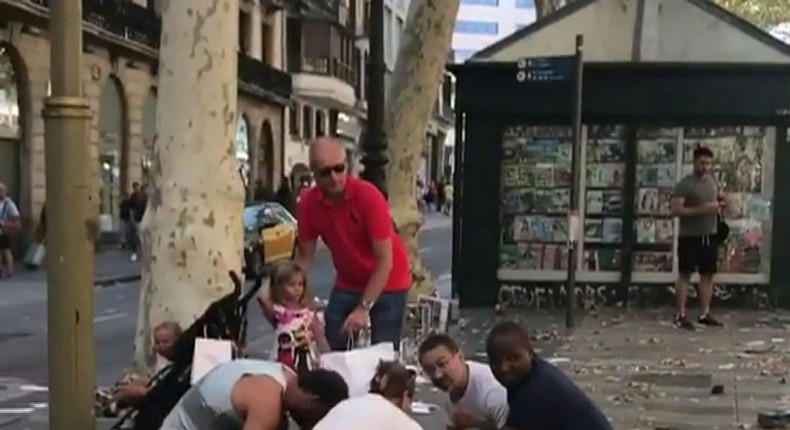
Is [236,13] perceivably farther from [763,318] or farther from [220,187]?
[763,318]

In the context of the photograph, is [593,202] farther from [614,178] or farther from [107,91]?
[107,91]

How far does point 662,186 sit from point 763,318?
193 centimetres

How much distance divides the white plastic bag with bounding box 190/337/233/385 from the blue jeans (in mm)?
1462

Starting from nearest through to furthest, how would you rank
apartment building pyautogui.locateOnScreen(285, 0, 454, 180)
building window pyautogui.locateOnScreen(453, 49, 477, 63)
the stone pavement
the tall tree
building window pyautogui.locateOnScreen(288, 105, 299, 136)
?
the stone pavement
building window pyautogui.locateOnScreen(453, 49, 477, 63)
the tall tree
apartment building pyautogui.locateOnScreen(285, 0, 454, 180)
building window pyautogui.locateOnScreen(288, 105, 299, 136)

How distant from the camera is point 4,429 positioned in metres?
8.76

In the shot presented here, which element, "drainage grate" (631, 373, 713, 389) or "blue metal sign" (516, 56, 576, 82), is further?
"blue metal sign" (516, 56, 576, 82)

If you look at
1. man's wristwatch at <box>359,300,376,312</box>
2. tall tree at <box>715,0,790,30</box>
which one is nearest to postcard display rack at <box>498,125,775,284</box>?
man's wristwatch at <box>359,300,376,312</box>

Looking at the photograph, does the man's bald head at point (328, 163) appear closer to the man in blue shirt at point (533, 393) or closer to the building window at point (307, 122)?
the man in blue shirt at point (533, 393)

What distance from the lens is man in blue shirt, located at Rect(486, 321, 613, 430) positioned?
4949 millimetres

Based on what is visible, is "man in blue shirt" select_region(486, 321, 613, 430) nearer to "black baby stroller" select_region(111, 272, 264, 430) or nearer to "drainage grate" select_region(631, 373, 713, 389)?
"black baby stroller" select_region(111, 272, 264, 430)

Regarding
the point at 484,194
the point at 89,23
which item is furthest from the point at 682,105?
the point at 89,23

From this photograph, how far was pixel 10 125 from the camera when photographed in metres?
28.3

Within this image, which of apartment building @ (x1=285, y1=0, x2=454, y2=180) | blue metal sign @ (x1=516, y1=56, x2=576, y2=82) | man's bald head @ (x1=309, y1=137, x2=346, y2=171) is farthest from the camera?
apartment building @ (x1=285, y1=0, x2=454, y2=180)

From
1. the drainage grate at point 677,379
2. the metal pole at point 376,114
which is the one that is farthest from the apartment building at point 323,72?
the drainage grate at point 677,379
